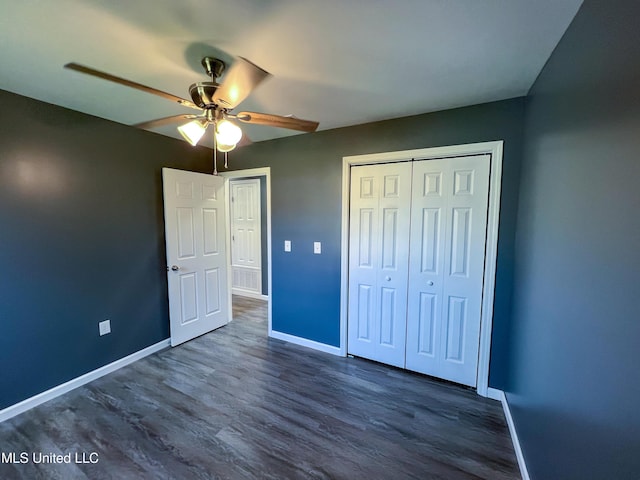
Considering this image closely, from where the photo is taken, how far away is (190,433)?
5.94ft

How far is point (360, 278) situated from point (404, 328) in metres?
0.62

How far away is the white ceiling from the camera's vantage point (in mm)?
1130

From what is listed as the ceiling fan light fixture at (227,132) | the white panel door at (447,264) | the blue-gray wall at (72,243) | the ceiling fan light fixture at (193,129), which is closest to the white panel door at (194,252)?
the blue-gray wall at (72,243)

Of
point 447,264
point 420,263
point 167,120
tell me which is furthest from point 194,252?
point 447,264

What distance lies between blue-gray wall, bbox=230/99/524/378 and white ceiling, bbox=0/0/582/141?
25 cm

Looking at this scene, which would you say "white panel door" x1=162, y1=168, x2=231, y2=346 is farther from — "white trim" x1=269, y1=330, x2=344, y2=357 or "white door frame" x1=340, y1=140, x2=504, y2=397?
"white door frame" x1=340, y1=140, x2=504, y2=397

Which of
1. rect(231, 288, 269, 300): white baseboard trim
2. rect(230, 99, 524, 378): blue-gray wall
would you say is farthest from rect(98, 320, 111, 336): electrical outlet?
rect(231, 288, 269, 300): white baseboard trim

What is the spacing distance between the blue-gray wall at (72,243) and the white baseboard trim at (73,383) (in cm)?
4

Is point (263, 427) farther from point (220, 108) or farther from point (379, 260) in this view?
point (220, 108)

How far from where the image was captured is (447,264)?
2297mm

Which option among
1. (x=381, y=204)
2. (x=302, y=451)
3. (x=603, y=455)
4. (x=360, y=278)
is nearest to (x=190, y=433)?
(x=302, y=451)

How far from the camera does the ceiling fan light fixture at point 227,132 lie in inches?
58.7

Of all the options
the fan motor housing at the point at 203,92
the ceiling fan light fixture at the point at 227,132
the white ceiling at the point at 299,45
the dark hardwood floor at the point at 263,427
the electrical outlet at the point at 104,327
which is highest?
the white ceiling at the point at 299,45

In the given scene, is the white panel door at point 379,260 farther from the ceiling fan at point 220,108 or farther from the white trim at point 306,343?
the ceiling fan at point 220,108
